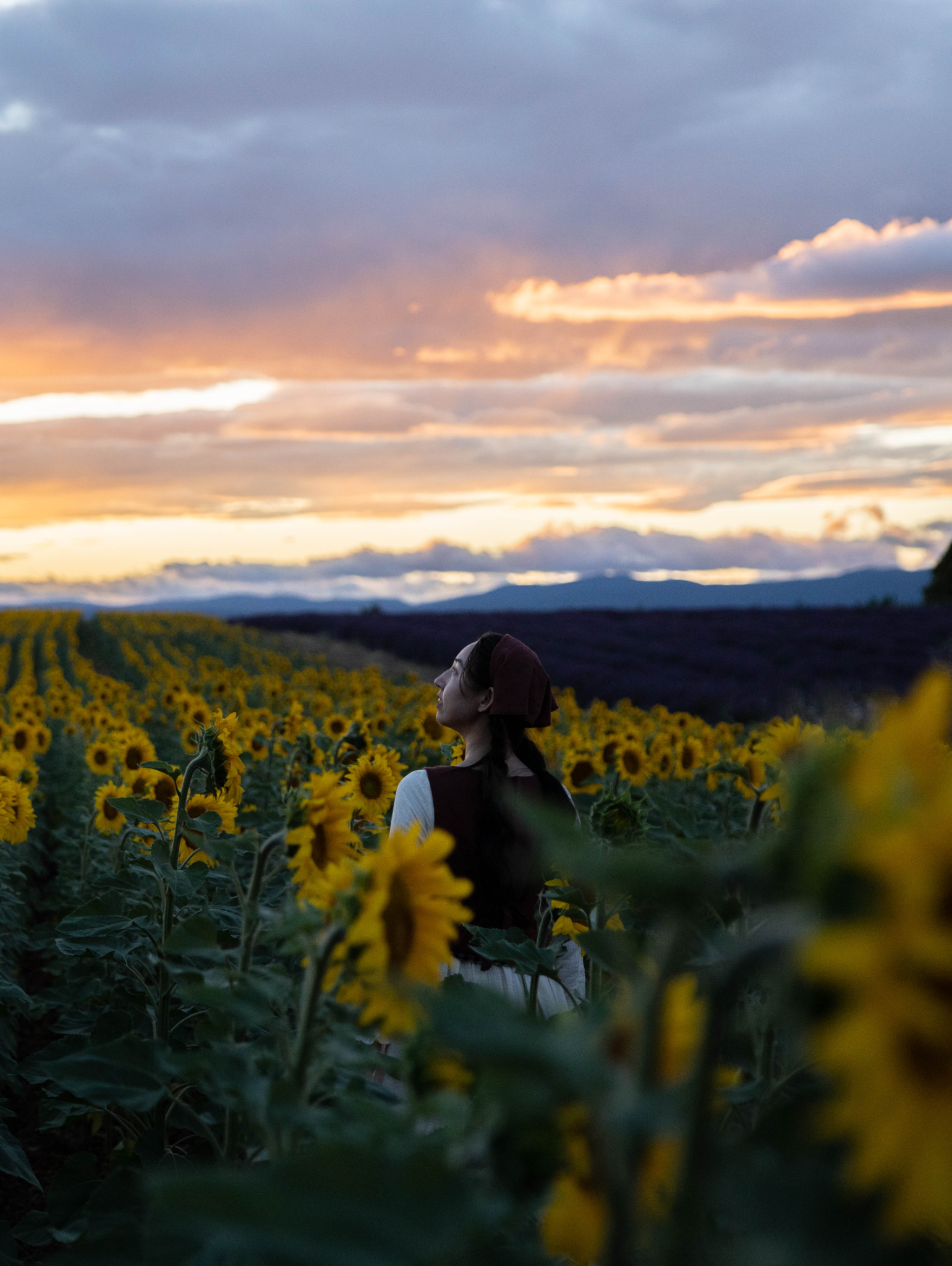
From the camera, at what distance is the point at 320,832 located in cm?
196

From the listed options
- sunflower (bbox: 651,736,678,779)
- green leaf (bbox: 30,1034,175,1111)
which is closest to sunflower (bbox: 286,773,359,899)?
green leaf (bbox: 30,1034,175,1111)

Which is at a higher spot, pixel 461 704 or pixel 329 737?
pixel 461 704

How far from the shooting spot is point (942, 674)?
883mm

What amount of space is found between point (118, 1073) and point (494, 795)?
6.31ft

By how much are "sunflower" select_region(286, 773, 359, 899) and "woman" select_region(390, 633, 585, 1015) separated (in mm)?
1393

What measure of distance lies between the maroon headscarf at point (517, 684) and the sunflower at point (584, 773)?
90.3 inches

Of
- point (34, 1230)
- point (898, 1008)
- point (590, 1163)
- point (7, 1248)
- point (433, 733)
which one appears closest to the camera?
point (898, 1008)

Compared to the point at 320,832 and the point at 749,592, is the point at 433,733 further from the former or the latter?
the point at 749,592

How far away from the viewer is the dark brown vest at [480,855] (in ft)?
11.5

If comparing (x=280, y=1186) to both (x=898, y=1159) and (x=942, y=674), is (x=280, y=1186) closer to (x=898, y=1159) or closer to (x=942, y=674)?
(x=898, y=1159)

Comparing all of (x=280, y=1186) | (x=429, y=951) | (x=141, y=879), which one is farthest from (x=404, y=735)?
(x=280, y=1186)

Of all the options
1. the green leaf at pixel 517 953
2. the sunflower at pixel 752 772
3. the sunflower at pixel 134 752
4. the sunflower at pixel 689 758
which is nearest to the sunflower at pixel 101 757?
the sunflower at pixel 134 752

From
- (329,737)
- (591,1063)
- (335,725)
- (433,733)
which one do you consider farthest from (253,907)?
(335,725)

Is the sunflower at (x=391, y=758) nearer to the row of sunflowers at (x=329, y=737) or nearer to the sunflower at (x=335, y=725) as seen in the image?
the row of sunflowers at (x=329, y=737)
